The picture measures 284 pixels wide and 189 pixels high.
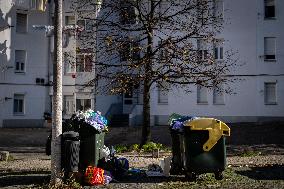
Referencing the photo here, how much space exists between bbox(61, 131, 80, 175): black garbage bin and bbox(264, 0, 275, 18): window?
26.1 m

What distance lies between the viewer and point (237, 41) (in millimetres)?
31188

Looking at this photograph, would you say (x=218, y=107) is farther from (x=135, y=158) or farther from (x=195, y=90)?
(x=135, y=158)

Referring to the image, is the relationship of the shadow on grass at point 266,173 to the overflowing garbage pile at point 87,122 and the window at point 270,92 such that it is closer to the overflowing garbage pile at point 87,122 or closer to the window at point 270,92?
the overflowing garbage pile at point 87,122

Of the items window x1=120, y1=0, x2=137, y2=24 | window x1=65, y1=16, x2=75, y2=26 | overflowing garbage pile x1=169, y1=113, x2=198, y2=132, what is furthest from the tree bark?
window x1=65, y1=16, x2=75, y2=26

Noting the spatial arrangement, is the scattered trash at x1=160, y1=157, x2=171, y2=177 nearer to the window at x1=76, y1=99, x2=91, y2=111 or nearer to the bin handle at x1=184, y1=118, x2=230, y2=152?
the bin handle at x1=184, y1=118, x2=230, y2=152

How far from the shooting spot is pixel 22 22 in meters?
36.1

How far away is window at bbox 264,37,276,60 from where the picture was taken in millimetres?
31297

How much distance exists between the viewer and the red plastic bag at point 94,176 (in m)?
9.00

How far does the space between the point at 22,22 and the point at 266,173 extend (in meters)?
30.2

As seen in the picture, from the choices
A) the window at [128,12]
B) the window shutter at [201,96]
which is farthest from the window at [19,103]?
the window at [128,12]

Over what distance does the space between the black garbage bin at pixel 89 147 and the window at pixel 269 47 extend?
24.3 meters

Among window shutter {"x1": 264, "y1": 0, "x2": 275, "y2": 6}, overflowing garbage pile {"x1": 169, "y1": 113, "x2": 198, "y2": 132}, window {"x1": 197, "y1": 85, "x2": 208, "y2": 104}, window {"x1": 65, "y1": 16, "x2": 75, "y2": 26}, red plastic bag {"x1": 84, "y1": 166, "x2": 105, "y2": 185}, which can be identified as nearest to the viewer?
red plastic bag {"x1": 84, "y1": 166, "x2": 105, "y2": 185}

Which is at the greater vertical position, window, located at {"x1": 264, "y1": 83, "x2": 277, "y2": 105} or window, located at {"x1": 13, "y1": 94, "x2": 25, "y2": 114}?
window, located at {"x1": 264, "y1": 83, "x2": 277, "y2": 105}

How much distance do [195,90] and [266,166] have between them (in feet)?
64.3
